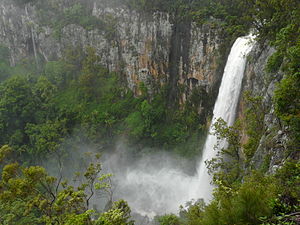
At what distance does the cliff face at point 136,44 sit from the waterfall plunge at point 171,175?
3.88 meters

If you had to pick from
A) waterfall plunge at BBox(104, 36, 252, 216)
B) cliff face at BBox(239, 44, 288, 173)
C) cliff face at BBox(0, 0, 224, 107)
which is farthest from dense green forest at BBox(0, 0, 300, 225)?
waterfall plunge at BBox(104, 36, 252, 216)

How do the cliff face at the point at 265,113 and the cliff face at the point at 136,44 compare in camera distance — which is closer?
the cliff face at the point at 265,113

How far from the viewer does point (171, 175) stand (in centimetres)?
2323

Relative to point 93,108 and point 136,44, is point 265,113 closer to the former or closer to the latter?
point 136,44

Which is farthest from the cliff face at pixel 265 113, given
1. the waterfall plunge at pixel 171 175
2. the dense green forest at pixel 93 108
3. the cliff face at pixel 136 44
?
the cliff face at pixel 136 44

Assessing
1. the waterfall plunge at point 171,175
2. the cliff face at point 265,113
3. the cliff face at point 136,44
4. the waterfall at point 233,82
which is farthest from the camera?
the cliff face at point 136,44

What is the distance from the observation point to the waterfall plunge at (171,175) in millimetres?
15422

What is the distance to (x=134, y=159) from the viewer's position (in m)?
26.0

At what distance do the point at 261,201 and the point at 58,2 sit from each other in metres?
34.2

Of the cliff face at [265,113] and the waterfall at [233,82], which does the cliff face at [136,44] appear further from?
the cliff face at [265,113]

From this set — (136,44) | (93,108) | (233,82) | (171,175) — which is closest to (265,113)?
(233,82)

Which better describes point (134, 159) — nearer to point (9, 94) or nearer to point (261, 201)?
point (9, 94)

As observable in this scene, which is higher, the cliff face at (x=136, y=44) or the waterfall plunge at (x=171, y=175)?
the cliff face at (x=136, y=44)

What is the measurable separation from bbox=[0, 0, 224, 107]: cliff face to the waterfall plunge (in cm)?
388
